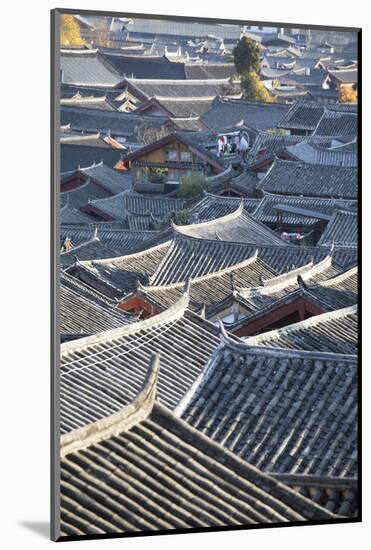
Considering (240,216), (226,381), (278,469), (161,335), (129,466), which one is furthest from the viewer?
(240,216)

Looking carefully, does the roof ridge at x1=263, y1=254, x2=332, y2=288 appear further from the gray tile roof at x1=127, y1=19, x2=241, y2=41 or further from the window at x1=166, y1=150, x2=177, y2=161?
the gray tile roof at x1=127, y1=19, x2=241, y2=41

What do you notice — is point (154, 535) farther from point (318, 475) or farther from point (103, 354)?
point (103, 354)

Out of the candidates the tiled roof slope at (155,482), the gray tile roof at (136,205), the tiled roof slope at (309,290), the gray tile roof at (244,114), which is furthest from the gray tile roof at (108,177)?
the tiled roof slope at (155,482)

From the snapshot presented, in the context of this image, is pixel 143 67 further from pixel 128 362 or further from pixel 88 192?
pixel 128 362

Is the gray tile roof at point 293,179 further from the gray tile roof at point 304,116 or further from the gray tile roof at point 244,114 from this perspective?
the gray tile roof at point 304,116

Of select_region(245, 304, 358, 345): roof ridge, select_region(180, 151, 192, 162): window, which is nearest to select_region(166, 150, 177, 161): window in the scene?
select_region(180, 151, 192, 162): window
